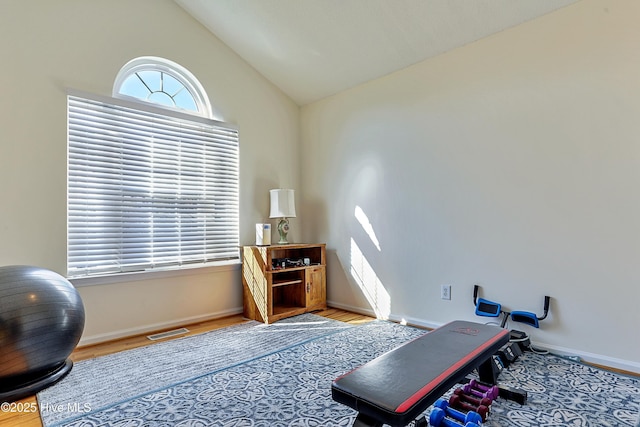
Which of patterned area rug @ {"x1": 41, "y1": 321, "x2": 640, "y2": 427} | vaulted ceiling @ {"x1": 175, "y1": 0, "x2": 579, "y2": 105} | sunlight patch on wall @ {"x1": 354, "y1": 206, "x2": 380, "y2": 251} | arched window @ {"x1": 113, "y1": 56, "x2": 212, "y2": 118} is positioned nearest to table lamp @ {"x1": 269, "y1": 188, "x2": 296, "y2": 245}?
sunlight patch on wall @ {"x1": 354, "y1": 206, "x2": 380, "y2": 251}

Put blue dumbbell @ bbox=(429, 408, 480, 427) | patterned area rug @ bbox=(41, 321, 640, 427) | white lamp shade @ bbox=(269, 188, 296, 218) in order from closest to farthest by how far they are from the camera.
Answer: blue dumbbell @ bbox=(429, 408, 480, 427) → patterned area rug @ bbox=(41, 321, 640, 427) → white lamp shade @ bbox=(269, 188, 296, 218)

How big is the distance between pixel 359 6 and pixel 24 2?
252 cm

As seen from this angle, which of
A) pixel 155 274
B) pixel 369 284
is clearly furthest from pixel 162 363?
pixel 369 284

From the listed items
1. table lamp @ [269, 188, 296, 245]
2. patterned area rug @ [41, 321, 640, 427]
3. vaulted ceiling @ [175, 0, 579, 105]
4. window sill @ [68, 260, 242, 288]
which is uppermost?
vaulted ceiling @ [175, 0, 579, 105]

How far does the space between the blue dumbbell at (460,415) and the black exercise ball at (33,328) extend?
2.09m

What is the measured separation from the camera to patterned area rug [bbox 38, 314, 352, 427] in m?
1.91

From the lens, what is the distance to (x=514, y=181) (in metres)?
2.65

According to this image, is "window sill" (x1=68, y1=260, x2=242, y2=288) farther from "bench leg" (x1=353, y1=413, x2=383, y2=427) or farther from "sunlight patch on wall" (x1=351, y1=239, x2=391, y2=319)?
"bench leg" (x1=353, y1=413, x2=383, y2=427)

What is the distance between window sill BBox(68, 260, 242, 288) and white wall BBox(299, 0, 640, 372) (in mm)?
1327

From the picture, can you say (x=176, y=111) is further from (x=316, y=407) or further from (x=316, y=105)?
(x=316, y=407)

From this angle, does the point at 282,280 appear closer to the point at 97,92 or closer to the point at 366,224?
the point at 366,224

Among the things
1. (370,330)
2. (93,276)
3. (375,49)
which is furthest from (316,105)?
(93,276)

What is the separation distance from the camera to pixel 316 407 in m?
1.79

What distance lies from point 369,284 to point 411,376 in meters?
2.18
